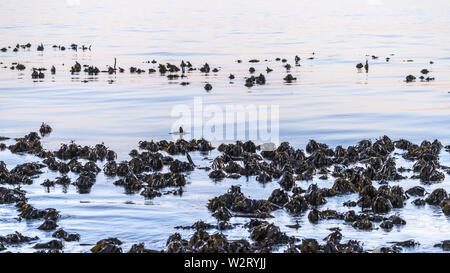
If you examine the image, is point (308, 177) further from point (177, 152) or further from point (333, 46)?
point (333, 46)

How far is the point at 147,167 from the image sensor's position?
62.6 feet

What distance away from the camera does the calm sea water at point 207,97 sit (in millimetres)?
14859

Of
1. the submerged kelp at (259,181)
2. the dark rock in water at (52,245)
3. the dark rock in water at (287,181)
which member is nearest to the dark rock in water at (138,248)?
the submerged kelp at (259,181)

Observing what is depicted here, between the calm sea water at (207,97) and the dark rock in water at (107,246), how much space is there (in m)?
0.30

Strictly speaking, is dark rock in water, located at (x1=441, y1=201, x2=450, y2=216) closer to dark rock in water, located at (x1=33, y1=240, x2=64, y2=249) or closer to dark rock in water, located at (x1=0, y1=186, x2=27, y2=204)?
dark rock in water, located at (x1=33, y1=240, x2=64, y2=249)

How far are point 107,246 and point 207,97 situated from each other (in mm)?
20349

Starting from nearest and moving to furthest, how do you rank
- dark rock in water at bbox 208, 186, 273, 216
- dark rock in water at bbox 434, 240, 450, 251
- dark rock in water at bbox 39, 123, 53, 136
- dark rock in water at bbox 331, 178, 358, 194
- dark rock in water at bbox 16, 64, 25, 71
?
dark rock in water at bbox 434, 240, 450, 251 → dark rock in water at bbox 208, 186, 273, 216 → dark rock in water at bbox 331, 178, 358, 194 → dark rock in water at bbox 39, 123, 53, 136 → dark rock in water at bbox 16, 64, 25, 71

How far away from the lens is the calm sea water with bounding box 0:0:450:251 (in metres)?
14.9

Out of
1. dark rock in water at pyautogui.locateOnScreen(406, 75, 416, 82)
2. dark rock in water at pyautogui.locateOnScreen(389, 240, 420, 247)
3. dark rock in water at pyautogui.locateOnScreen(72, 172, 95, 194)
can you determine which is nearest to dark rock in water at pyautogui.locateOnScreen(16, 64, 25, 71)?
dark rock in water at pyautogui.locateOnScreen(406, 75, 416, 82)

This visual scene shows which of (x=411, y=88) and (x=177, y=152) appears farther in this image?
(x=411, y=88)

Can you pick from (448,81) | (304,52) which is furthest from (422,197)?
(304,52)

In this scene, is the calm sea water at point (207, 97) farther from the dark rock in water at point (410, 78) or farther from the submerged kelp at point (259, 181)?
the dark rock in water at point (410, 78)

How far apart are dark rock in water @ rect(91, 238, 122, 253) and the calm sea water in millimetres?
301

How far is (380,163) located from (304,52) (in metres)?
34.7
